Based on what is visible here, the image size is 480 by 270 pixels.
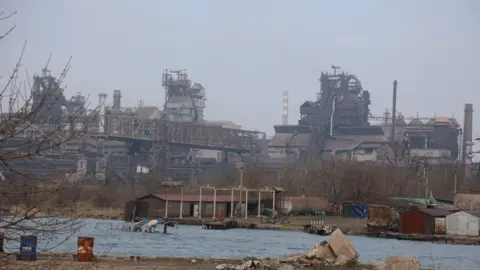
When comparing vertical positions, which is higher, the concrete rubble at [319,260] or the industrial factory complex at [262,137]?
the industrial factory complex at [262,137]

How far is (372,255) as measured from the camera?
39719 millimetres

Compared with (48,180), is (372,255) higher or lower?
lower

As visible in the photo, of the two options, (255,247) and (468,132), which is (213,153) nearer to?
(468,132)

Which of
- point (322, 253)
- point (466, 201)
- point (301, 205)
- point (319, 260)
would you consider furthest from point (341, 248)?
point (301, 205)

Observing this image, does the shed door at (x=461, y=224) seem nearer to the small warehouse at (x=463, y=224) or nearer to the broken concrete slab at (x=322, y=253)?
the small warehouse at (x=463, y=224)

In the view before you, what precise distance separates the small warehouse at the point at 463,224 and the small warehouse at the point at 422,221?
0.55m

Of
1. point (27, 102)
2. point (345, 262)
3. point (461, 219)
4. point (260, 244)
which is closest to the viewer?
point (27, 102)

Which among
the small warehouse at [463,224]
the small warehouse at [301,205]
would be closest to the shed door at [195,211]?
the small warehouse at [301,205]

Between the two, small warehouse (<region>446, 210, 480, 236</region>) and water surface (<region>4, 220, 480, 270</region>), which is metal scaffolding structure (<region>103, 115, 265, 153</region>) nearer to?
small warehouse (<region>446, 210, 480, 236</region>)

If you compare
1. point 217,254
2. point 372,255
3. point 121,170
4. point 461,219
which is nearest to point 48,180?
point 217,254

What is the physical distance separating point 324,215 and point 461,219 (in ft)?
71.8

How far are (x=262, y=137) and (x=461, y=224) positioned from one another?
361 ft

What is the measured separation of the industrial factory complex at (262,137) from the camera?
14488 cm

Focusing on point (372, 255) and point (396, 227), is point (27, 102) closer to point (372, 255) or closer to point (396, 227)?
point (372, 255)
